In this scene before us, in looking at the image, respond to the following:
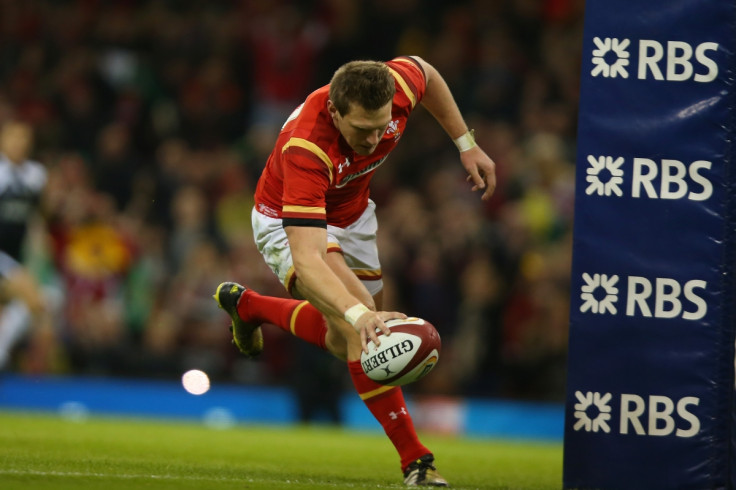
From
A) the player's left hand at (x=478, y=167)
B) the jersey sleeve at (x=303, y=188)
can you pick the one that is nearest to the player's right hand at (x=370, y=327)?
the jersey sleeve at (x=303, y=188)

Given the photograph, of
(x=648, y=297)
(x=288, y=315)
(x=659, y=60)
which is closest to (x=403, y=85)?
(x=659, y=60)

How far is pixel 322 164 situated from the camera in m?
5.34

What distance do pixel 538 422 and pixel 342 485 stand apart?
20.4 ft

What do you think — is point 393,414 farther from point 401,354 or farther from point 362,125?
point 362,125

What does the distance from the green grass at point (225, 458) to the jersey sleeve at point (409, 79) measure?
74.0 inches

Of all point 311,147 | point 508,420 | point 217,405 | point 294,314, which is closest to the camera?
point 311,147

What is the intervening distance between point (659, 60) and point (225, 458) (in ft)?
10.2

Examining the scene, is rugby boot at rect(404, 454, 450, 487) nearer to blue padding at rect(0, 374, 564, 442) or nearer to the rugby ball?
the rugby ball

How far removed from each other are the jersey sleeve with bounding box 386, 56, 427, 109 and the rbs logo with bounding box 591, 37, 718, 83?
3.21 feet

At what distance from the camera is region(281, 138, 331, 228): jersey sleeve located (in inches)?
205

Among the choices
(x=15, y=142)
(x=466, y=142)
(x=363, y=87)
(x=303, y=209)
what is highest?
A: (x=15, y=142)

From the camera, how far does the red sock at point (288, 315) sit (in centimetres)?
617

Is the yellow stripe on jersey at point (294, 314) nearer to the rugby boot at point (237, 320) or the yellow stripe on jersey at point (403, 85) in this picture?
the rugby boot at point (237, 320)

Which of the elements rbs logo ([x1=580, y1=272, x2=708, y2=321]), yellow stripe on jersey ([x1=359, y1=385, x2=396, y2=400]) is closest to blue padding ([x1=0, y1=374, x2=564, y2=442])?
yellow stripe on jersey ([x1=359, y1=385, x2=396, y2=400])
